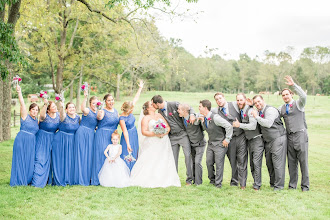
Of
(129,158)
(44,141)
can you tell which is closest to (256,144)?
(129,158)

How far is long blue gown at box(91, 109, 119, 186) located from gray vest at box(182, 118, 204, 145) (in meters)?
1.62

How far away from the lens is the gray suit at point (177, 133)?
7.51 meters

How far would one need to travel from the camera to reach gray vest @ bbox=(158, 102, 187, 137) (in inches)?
298

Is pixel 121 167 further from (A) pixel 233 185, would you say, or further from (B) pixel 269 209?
(B) pixel 269 209

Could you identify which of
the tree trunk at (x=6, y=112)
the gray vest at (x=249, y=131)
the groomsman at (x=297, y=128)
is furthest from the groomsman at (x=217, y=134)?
the tree trunk at (x=6, y=112)

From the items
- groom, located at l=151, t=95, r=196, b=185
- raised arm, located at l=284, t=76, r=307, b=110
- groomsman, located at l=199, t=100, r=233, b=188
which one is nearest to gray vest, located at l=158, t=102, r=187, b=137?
groom, located at l=151, t=95, r=196, b=185

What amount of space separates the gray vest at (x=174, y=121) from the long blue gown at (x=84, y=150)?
64.7 inches

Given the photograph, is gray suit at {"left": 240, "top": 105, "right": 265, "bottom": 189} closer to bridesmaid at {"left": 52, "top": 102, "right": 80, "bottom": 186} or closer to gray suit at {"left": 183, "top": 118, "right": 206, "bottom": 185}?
gray suit at {"left": 183, "top": 118, "right": 206, "bottom": 185}

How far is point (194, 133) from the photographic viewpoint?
293 inches

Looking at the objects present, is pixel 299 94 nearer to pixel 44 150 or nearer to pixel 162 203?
pixel 162 203

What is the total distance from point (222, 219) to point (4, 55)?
5749 millimetres

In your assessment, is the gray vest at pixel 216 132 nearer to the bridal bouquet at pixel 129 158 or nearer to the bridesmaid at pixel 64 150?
the bridal bouquet at pixel 129 158

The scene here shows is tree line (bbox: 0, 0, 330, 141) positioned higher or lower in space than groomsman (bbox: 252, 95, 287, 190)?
higher

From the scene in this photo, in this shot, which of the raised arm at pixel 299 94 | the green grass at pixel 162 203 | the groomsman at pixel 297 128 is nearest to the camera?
the green grass at pixel 162 203
